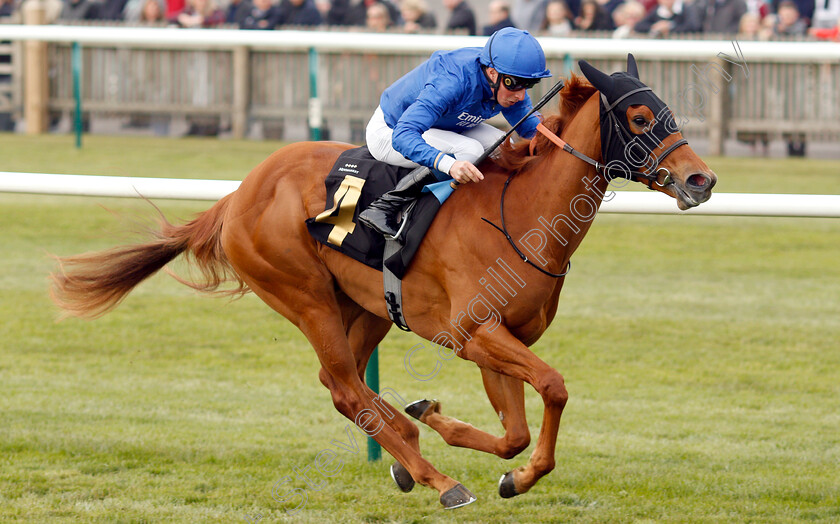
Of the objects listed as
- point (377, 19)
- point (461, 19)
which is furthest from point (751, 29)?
point (377, 19)

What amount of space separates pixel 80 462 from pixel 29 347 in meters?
1.95

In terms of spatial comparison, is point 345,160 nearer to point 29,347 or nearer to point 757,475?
point 757,475

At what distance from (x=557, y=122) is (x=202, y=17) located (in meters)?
10.2

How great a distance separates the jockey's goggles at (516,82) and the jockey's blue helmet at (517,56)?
0.05ft

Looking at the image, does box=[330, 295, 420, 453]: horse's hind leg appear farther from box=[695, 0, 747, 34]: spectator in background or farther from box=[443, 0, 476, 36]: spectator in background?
box=[695, 0, 747, 34]: spectator in background

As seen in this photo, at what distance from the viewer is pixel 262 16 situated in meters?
12.3

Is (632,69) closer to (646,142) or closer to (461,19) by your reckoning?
(646,142)

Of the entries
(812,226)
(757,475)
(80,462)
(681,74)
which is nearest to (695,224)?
(812,226)

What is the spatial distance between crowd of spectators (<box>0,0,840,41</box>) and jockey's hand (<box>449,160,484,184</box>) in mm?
6938

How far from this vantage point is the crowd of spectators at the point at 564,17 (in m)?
11.2

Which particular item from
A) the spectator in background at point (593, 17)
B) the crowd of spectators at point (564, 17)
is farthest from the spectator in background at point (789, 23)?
the spectator in background at point (593, 17)

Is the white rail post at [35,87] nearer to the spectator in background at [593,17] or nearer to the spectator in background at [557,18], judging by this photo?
the spectator in background at [557,18]

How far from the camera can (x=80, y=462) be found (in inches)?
181

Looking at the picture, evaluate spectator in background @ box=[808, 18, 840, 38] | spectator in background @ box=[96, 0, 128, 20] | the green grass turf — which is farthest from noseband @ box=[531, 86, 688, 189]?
spectator in background @ box=[96, 0, 128, 20]
